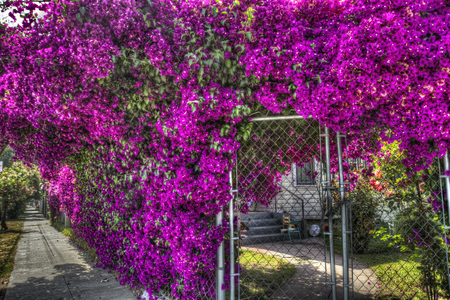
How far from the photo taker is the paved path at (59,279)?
4.90 metres

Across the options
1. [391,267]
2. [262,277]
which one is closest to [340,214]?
[262,277]

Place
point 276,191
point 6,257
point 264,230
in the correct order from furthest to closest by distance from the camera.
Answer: point 264,230, point 6,257, point 276,191

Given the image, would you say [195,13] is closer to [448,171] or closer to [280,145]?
[280,145]

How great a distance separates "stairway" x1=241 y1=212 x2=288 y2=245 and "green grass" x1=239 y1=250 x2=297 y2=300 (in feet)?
4.40

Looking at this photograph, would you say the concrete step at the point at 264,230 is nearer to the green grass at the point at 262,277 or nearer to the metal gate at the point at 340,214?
the metal gate at the point at 340,214

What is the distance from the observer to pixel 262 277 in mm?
5648

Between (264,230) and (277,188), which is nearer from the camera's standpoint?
(277,188)

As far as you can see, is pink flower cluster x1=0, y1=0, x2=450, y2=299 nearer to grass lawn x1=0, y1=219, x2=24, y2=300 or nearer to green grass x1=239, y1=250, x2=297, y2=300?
green grass x1=239, y1=250, x2=297, y2=300

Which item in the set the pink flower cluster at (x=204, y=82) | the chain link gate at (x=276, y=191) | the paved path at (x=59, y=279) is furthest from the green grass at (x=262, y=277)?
the paved path at (x=59, y=279)

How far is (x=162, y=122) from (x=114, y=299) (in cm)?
291

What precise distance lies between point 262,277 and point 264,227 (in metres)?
3.29

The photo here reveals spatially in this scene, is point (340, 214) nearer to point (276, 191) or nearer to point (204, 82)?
point (276, 191)

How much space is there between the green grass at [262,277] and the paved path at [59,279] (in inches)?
71.2

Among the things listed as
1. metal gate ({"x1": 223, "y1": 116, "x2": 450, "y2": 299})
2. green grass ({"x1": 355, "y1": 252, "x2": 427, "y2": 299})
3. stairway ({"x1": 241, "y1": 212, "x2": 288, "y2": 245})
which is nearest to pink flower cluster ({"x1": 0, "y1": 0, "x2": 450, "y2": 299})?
metal gate ({"x1": 223, "y1": 116, "x2": 450, "y2": 299})
